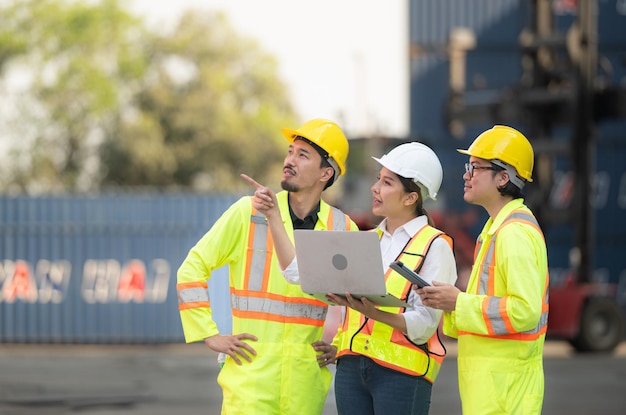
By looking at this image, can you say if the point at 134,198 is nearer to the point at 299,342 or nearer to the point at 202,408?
the point at 202,408

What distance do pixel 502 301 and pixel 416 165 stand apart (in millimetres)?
662

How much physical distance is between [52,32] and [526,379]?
4518 centimetres

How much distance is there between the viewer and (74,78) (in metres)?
46.6

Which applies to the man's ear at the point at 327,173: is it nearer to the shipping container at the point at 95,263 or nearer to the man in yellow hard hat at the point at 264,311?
the man in yellow hard hat at the point at 264,311

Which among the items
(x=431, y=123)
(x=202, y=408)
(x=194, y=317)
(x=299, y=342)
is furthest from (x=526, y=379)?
(x=431, y=123)

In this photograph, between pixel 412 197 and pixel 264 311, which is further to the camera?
pixel 264 311

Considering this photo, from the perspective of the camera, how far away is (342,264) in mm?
4281

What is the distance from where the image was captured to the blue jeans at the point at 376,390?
4441 mm

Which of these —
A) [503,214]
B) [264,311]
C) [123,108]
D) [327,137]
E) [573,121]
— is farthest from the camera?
[123,108]

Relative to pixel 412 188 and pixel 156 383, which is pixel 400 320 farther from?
pixel 156 383

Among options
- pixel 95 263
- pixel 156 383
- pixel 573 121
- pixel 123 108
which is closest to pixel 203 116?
pixel 123 108

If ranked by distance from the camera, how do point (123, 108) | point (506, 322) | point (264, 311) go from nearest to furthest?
point (506, 322) < point (264, 311) < point (123, 108)

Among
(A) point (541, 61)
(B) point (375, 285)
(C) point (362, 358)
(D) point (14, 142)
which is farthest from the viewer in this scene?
(D) point (14, 142)

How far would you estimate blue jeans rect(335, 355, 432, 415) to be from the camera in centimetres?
444
